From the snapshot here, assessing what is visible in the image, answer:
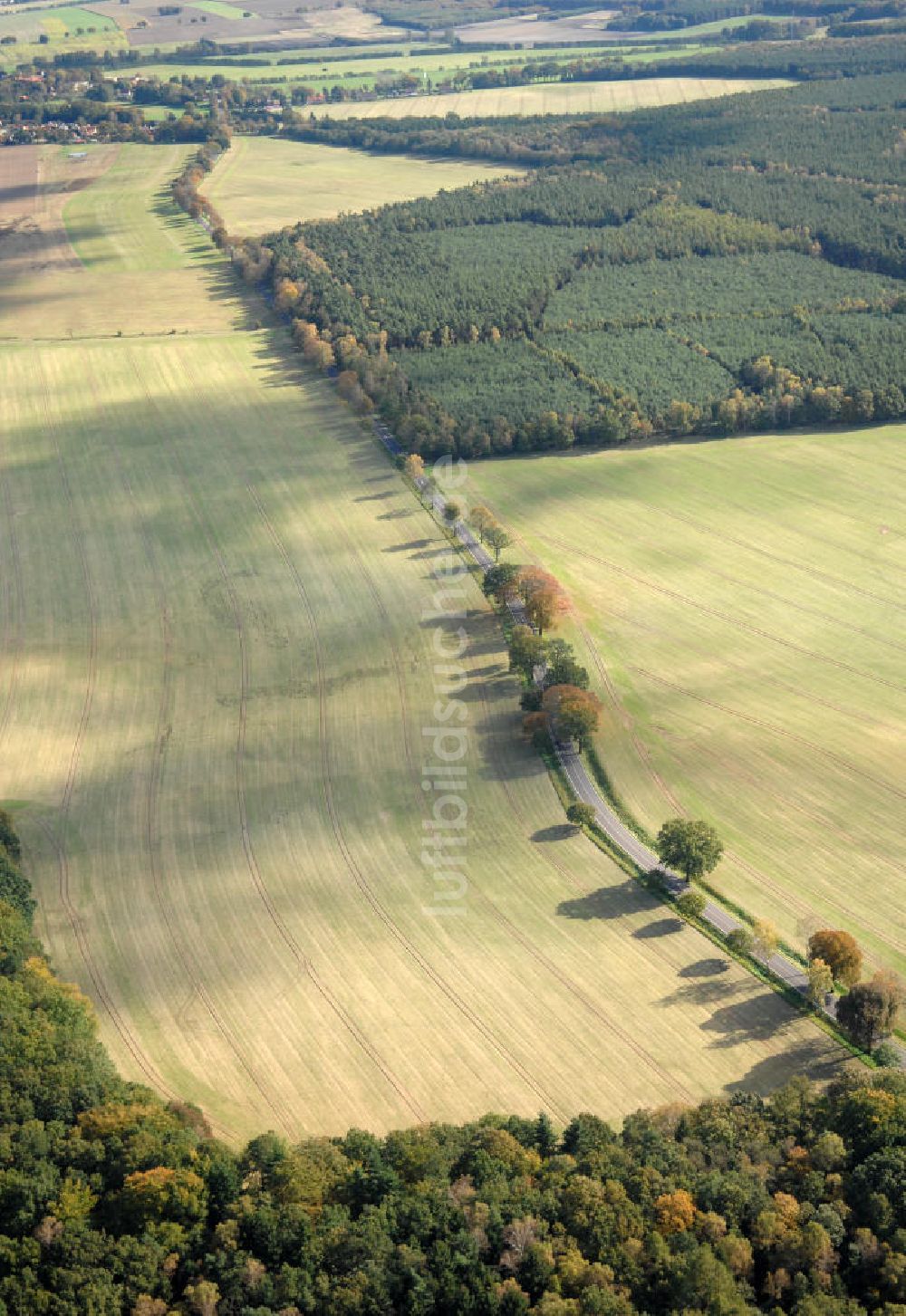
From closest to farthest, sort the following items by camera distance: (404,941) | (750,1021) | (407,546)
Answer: (750,1021), (404,941), (407,546)

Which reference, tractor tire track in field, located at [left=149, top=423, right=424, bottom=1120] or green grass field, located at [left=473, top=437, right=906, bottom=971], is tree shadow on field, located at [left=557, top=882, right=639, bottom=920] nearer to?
green grass field, located at [left=473, top=437, right=906, bottom=971]

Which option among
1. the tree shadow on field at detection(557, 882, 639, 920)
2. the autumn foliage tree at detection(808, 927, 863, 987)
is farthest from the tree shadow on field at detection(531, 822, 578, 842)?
the autumn foliage tree at detection(808, 927, 863, 987)

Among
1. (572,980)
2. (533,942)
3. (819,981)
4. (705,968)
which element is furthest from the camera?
(533,942)

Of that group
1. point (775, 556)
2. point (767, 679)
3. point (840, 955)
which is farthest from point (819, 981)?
point (775, 556)

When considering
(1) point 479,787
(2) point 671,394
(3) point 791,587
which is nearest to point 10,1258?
(1) point 479,787

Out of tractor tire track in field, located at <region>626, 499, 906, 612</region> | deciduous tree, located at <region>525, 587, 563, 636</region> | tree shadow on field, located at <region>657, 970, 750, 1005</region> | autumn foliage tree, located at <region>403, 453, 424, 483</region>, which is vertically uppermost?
autumn foliage tree, located at <region>403, 453, 424, 483</region>

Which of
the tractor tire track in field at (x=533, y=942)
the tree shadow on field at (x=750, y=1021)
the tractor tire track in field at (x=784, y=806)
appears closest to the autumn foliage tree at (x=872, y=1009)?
the tree shadow on field at (x=750, y=1021)

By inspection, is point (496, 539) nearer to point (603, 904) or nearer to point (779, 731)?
point (779, 731)
